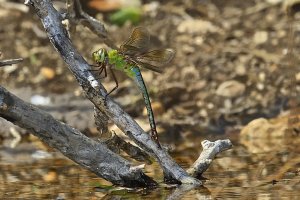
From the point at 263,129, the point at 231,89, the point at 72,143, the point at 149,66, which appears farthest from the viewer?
the point at 231,89

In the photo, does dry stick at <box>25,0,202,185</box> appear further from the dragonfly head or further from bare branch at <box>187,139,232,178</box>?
the dragonfly head

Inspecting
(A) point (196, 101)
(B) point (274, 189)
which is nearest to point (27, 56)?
(A) point (196, 101)

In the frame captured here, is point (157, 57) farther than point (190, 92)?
No

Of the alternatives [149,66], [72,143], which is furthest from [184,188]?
[149,66]

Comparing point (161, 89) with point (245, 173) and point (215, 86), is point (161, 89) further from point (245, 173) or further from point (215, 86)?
point (245, 173)

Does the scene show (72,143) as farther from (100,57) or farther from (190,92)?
(190,92)

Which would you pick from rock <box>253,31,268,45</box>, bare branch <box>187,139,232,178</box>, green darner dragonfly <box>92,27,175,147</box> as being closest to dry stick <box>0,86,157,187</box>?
bare branch <box>187,139,232,178</box>

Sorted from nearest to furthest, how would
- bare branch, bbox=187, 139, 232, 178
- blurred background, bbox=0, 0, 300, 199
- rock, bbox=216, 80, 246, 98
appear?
bare branch, bbox=187, 139, 232, 178, blurred background, bbox=0, 0, 300, 199, rock, bbox=216, 80, 246, 98

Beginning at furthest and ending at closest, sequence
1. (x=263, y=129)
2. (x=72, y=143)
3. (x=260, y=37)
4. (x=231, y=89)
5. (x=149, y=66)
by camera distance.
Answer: (x=260, y=37)
(x=231, y=89)
(x=263, y=129)
(x=149, y=66)
(x=72, y=143)
